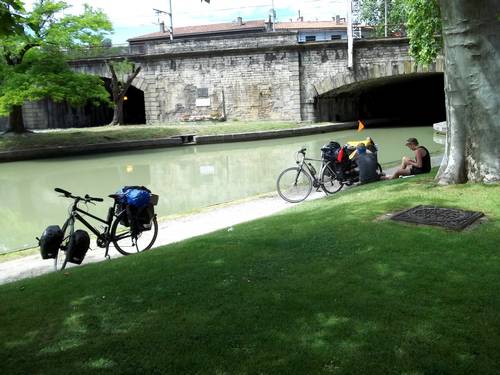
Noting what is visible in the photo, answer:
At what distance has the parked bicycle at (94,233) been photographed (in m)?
5.79

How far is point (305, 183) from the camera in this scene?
1043cm

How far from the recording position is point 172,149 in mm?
22250

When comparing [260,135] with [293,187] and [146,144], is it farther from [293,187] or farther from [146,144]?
[293,187]

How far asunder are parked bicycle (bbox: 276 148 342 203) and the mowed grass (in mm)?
3934

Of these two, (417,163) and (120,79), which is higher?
(120,79)

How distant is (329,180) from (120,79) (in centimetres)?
2316

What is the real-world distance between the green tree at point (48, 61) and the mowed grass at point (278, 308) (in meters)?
16.7

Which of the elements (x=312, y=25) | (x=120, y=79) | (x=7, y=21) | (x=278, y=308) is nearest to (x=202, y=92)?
(x=120, y=79)

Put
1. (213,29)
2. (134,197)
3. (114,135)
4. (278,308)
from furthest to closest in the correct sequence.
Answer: (213,29) < (114,135) < (134,197) < (278,308)

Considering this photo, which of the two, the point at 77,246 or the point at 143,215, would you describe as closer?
the point at 77,246

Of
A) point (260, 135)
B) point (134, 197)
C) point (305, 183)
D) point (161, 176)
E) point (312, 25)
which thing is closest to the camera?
point (134, 197)

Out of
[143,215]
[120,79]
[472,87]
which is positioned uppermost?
[120,79]

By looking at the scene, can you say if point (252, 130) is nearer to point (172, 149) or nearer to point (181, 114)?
point (172, 149)

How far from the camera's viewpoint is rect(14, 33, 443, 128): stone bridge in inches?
1086
